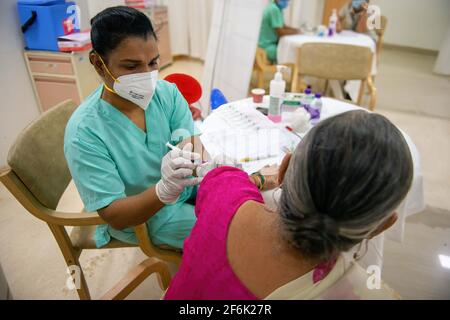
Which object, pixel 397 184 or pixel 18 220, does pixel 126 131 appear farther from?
pixel 18 220

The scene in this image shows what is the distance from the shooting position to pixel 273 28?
3057 mm

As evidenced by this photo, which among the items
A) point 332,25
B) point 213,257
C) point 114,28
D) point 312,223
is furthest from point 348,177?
point 332,25

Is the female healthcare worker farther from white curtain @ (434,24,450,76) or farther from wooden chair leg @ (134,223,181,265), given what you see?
white curtain @ (434,24,450,76)

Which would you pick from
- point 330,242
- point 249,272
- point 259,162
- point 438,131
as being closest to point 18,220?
point 259,162

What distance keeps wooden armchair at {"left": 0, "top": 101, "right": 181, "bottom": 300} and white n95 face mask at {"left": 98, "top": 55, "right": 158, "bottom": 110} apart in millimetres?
326

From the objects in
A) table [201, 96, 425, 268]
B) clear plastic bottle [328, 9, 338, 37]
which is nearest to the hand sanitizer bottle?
table [201, 96, 425, 268]

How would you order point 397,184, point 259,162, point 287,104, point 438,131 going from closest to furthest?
point 397,184, point 259,162, point 287,104, point 438,131

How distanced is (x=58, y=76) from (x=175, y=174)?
4.38ft

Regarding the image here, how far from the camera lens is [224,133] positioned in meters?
1.26

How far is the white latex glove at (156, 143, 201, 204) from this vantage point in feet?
2.85

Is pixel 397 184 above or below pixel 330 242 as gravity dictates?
above

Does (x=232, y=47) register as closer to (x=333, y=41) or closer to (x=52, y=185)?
(x=333, y=41)

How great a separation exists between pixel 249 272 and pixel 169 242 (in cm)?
62

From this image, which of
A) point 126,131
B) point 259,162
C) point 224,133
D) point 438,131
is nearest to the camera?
point 126,131
